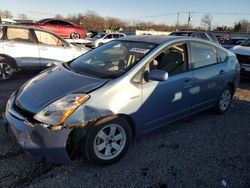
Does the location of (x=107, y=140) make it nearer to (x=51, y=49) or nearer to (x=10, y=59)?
(x=10, y=59)

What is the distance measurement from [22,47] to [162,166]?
19.2ft

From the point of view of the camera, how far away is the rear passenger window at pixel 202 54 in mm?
4418

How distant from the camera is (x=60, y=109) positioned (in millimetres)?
2988

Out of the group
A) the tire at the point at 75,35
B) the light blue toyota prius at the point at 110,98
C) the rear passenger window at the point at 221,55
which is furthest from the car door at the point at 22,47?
the tire at the point at 75,35

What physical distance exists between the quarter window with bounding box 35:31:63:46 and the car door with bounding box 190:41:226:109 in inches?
204

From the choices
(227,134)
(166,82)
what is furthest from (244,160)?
(166,82)

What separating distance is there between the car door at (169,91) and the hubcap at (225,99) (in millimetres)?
1259

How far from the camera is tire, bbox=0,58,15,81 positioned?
290 inches

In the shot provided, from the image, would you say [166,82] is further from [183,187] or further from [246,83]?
[246,83]

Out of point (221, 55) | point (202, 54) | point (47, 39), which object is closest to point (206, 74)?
point (202, 54)

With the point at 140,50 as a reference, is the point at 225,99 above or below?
below

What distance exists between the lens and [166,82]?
12.6 feet

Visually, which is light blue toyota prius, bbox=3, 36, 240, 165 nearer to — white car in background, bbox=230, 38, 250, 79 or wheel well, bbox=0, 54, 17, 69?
wheel well, bbox=0, 54, 17, 69

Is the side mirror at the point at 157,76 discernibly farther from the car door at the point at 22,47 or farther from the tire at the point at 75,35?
the tire at the point at 75,35
